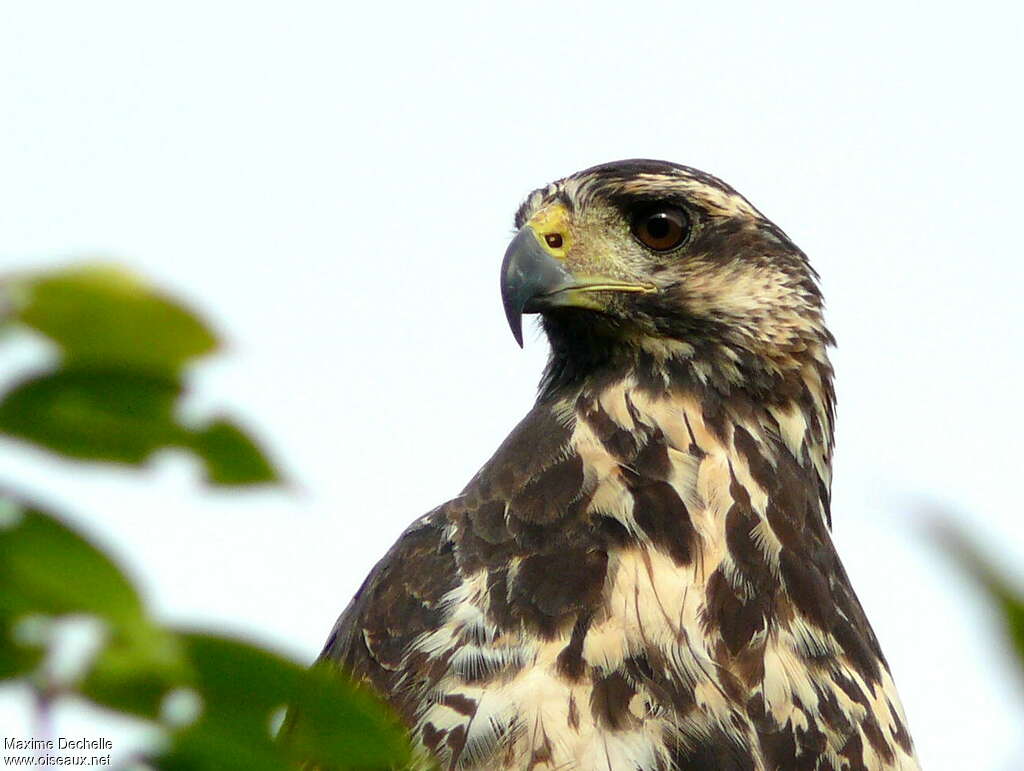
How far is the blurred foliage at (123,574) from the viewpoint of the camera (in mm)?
1134

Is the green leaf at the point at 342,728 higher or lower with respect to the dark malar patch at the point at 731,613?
higher

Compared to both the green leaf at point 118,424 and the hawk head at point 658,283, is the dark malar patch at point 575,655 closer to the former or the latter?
the hawk head at point 658,283

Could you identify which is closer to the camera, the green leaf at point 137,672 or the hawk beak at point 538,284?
the green leaf at point 137,672

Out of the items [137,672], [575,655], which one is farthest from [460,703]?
[137,672]

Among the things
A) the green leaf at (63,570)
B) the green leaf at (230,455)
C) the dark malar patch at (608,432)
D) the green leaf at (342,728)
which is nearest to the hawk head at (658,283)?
the dark malar patch at (608,432)

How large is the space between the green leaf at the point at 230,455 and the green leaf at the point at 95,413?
3cm

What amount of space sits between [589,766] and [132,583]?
2.84m

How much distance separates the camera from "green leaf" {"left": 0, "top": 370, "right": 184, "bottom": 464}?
1.16 m

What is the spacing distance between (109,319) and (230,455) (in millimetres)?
160

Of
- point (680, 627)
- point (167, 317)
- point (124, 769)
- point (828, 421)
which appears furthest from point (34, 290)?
point (828, 421)

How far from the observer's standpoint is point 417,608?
172 inches

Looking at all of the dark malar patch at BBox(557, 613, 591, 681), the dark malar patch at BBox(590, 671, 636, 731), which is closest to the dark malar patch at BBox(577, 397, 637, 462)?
the dark malar patch at BBox(557, 613, 591, 681)

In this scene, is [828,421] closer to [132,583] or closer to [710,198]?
[710,198]

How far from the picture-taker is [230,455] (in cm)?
124
